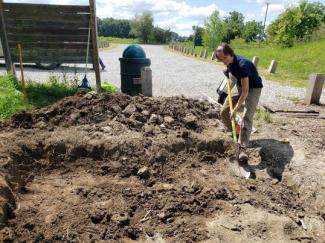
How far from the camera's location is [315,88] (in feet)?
28.1

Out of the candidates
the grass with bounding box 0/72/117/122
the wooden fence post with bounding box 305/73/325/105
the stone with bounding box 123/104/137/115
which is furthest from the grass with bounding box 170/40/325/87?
the stone with bounding box 123/104/137/115

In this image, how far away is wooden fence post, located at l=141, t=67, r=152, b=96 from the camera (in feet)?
25.3

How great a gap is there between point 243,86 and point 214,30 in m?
30.9

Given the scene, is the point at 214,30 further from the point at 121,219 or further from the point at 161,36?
the point at 161,36

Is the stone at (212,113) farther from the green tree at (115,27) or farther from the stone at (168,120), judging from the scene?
the green tree at (115,27)

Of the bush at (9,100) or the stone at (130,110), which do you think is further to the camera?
the bush at (9,100)

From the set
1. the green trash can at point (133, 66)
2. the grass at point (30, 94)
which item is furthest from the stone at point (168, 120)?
the grass at point (30, 94)

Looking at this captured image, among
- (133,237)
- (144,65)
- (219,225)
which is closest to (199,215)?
(219,225)

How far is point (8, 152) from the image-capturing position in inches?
178

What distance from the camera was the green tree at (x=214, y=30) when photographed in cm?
3400

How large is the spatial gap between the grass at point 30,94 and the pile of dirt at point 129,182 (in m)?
0.81

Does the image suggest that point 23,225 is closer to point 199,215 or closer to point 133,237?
point 133,237

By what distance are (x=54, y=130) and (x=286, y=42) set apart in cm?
2567

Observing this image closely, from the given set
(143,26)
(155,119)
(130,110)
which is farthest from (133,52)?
(143,26)
